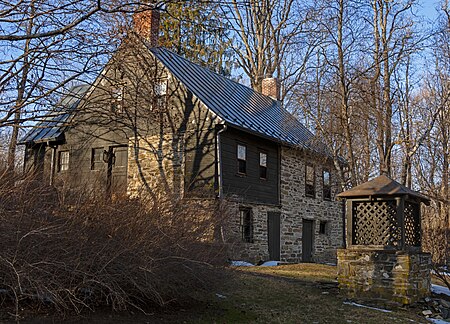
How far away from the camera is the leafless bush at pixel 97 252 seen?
223 inches

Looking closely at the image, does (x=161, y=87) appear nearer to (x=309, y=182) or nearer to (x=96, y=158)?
(x=96, y=158)

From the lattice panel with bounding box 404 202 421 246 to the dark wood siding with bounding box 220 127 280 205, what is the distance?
22.8 feet

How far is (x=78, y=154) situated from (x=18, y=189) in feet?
50.4

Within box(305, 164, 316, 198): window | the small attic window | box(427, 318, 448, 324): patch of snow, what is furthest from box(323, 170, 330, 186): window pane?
box(427, 318, 448, 324): patch of snow

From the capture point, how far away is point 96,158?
2072 centimetres

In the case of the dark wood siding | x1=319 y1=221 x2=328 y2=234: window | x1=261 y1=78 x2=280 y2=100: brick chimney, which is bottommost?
x1=319 y1=221 x2=328 y2=234: window

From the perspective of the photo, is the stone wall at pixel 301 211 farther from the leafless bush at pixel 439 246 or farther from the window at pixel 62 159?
the window at pixel 62 159

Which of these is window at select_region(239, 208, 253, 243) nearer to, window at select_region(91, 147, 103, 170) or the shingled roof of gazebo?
window at select_region(91, 147, 103, 170)

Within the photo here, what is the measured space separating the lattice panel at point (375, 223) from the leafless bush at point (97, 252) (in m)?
4.40

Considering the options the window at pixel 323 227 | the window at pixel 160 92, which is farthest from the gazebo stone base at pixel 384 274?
the window at pixel 323 227

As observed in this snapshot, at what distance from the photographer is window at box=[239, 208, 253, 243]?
18156 mm

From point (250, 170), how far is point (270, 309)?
1034cm

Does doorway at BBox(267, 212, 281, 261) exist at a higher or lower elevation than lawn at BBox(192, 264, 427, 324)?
higher

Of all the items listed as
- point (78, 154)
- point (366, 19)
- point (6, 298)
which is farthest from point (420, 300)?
point (78, 154)
